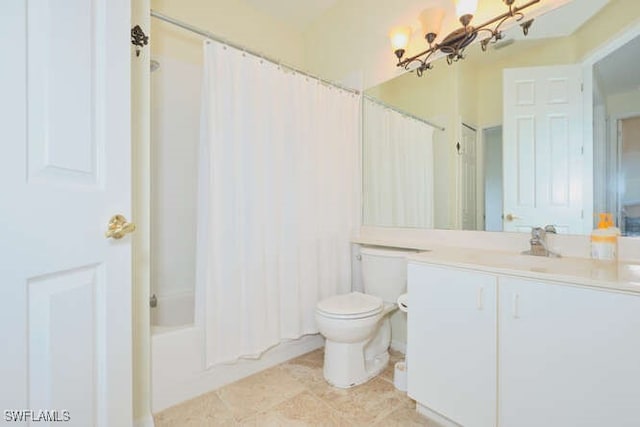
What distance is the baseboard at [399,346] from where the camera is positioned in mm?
2070

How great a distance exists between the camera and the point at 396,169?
2.18 m

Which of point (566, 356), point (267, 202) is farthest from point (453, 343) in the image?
point (267, 202)

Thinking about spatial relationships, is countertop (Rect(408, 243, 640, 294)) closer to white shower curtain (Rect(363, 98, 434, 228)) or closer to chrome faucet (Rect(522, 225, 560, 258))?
chrome faucet (Rect(522, 225, 560, 258))

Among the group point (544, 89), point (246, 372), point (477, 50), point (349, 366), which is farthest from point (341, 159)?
point (246, 372)

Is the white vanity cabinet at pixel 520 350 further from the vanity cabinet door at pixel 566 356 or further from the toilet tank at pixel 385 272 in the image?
the toilet tank at pixel 385 272

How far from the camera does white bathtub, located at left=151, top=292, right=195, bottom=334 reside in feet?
6.51

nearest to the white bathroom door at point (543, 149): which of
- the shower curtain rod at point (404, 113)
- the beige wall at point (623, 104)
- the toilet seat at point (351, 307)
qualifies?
the beige wall at point (623, 104)

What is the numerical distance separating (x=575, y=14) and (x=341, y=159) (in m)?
1.41

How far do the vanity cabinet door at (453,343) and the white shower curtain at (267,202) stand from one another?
2.66 ft

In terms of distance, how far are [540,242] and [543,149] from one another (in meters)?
0.47

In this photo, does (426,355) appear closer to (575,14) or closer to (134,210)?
(134,210)

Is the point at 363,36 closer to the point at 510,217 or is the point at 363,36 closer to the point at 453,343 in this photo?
the point at 510,217

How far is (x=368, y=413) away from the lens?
144cm
